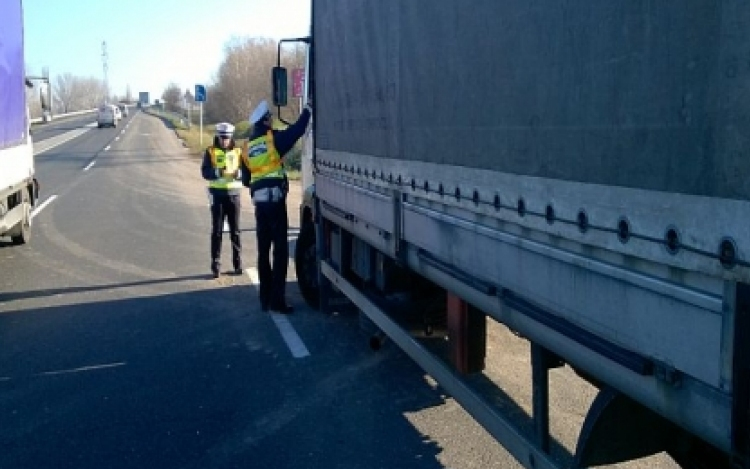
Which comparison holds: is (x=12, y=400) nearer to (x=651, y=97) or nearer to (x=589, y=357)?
(x=589, y=357)

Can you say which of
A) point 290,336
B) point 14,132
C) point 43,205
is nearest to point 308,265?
point 290,336

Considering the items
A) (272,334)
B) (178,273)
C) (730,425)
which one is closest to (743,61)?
(730,425)

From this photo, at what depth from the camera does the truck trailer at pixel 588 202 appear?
1688 mm

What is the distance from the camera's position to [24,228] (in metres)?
11.1

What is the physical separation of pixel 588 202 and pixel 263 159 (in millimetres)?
5474

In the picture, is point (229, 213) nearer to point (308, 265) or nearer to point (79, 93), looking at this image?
point (308, 265)

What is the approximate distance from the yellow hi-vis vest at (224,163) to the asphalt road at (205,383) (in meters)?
1.14

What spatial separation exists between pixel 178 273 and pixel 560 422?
6.94m

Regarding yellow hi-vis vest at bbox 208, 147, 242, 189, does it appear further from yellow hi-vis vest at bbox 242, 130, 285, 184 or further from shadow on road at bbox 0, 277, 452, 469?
shadow on road at bbox 0, 277, 452, 469

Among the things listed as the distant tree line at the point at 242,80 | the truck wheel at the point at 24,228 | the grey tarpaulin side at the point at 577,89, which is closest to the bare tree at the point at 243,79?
the distant tree line at the point at 242,80

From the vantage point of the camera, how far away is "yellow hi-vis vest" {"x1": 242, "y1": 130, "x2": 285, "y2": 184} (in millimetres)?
7258

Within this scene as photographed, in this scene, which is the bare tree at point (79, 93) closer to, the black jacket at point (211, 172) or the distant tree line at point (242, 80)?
the distant tree line at point (242, 80)

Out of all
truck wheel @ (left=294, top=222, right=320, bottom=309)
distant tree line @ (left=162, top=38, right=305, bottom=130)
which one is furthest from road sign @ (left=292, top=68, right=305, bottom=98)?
distant tree line @ (left=162, top=38, right=305, bottom=130)

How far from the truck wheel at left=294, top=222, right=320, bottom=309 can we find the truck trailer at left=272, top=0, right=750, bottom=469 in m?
3.13
